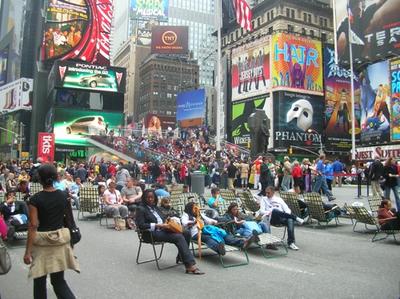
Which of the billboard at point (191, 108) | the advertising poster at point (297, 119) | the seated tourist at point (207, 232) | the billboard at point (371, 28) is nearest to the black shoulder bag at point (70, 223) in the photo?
the seated tourist at point (207, 232)

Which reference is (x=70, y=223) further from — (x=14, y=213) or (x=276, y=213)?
(x=276, y=213)

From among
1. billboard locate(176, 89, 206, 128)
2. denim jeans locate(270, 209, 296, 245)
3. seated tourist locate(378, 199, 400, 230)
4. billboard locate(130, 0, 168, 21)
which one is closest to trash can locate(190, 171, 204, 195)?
denim jeans locate(270, 209, 296, 245)

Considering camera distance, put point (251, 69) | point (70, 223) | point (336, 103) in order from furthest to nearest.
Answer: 1. point (336, 103)
2. point (251, 69)
3. point (70, 223)

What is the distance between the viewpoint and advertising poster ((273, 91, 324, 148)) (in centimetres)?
5762

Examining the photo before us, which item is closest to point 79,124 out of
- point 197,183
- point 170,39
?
point 170,39

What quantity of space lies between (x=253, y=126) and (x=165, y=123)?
70239 mm

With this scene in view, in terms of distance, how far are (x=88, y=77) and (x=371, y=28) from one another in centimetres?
3895

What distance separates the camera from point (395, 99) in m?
45.5

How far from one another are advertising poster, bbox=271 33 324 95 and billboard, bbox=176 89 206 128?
47.9ft

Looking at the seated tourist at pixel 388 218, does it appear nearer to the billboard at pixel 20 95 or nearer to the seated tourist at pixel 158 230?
the seated tourist at pixel 158 230

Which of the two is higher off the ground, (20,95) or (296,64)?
(20,95)

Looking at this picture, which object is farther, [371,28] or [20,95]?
[20,95]

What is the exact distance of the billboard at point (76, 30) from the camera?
218 feet

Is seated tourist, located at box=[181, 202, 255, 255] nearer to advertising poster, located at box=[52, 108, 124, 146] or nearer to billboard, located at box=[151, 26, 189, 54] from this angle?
advertising poster, located at box=[52, 108, 124, 146]
